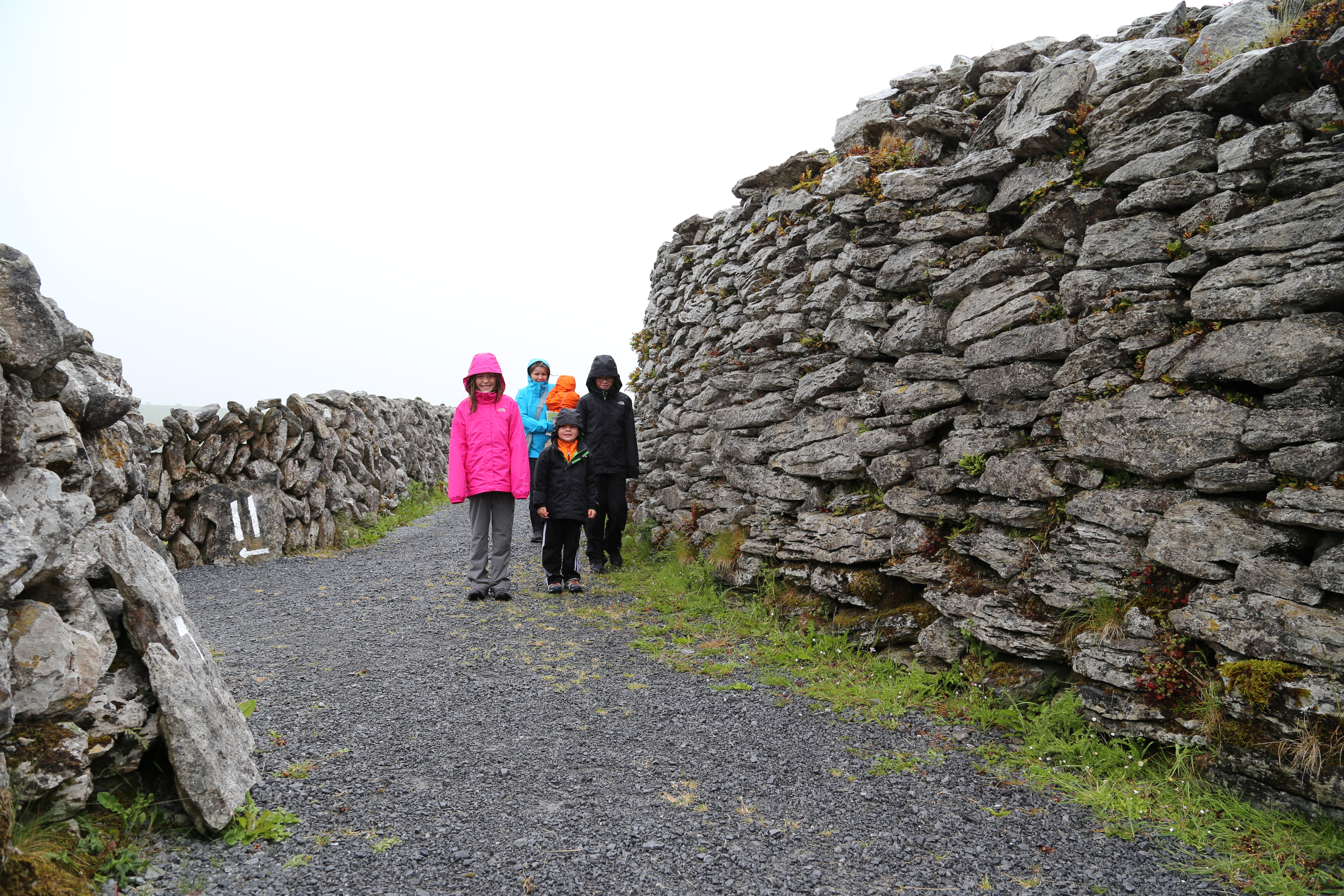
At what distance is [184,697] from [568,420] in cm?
600

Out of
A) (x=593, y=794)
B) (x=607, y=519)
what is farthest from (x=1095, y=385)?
(x=607, y=519)

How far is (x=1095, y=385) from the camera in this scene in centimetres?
491

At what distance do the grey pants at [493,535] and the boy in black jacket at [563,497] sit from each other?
53 centimetres

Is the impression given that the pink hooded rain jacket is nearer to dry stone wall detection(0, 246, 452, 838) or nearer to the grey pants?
the grey pants

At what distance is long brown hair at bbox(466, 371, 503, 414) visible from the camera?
841 centimetres

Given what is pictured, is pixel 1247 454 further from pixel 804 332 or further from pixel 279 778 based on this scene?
pixel 279 778

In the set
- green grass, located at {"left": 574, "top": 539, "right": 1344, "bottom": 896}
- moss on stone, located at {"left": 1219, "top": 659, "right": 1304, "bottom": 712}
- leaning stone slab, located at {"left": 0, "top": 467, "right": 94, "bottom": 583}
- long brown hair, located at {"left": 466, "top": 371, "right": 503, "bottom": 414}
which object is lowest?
green grass, located at {"left": 574, "top": 539, "right": 1344, "bottom": 896}

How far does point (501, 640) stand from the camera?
22.2 ft

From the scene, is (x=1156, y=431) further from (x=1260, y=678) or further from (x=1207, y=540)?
(x=1260, y=678)

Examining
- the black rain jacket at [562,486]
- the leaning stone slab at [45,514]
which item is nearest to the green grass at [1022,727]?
the black rain jacket at [562,486]

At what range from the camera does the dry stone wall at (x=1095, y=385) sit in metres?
3.94

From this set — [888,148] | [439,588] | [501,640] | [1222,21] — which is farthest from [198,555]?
[1222,21]

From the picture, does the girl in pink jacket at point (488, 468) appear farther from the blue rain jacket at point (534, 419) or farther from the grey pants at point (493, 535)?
the blue rain jacket at point (534, 419)

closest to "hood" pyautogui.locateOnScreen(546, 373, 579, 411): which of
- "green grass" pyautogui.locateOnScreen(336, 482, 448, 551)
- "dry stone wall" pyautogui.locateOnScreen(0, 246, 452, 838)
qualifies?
"green grass" pyautogui.locateOnScreen(336, 482, 448, 551)
